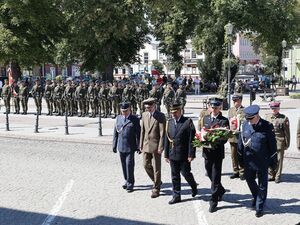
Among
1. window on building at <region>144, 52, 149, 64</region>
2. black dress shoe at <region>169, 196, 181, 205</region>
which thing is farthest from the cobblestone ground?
window on building at <region>144, 52, 149, 64</region>

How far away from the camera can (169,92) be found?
80.0ft

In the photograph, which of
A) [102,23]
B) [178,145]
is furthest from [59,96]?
[178,145]

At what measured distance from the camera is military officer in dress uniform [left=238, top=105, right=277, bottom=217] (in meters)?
8.45

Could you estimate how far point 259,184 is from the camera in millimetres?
8523

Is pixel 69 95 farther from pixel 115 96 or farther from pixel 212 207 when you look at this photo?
pixel 212 207

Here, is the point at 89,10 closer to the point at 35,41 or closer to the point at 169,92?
the point at 35,41

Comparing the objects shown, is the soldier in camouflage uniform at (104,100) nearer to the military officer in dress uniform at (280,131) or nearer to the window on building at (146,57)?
the military officer in dress uniform at (280,131)

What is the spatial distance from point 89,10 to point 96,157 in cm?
2659

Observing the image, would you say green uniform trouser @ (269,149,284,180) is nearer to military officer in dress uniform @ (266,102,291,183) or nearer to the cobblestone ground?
military officer in dress uniform @ (266,102,291,183)

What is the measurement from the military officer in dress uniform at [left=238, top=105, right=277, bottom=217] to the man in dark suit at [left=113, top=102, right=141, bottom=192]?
2580 mm

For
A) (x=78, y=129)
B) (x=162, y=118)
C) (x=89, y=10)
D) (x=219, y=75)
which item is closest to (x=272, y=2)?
(x=219, y=75)

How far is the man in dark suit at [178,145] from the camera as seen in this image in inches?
360

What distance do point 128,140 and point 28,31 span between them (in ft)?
107

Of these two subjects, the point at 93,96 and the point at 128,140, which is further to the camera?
the point at 93,96
